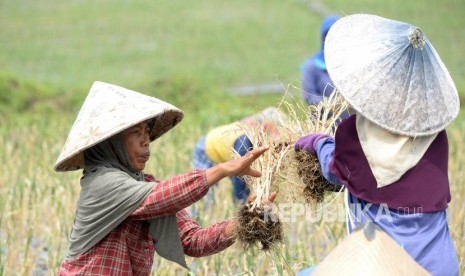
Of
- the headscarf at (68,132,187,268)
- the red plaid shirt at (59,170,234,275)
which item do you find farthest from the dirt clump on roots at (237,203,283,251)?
the headscarf at (68,132,187,268)

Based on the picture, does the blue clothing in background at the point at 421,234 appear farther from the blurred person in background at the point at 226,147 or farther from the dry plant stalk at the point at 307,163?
the blurred person in background at the point at 226,147

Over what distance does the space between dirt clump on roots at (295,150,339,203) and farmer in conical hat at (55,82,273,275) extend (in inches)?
10.6

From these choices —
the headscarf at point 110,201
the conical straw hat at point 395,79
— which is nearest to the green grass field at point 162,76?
the headscarf at point 110,201

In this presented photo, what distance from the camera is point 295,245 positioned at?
513 centimetres

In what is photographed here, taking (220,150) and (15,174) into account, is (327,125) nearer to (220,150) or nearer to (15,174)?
(220,150)

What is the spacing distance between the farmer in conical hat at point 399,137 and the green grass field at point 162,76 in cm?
68

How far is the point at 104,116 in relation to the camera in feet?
10.7

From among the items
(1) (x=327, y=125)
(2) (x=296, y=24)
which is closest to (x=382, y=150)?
(1) (x=327, y=125)

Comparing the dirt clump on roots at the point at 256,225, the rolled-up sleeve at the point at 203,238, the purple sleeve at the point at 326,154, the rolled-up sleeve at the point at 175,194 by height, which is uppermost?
the purple sleeve at the point at 326,154

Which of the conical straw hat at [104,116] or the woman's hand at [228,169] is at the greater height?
the conical straw hat at [104,116]

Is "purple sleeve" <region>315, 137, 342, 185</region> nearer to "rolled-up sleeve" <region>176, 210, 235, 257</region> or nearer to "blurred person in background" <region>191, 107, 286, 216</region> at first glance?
"rolled-up sleeve" <region>176, 210, 235, 257</region>

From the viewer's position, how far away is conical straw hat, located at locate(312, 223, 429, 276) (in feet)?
9.50

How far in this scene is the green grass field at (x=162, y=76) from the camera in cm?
513

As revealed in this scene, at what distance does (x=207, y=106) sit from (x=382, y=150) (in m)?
7.40
